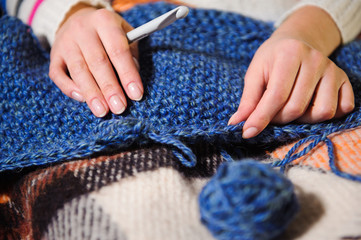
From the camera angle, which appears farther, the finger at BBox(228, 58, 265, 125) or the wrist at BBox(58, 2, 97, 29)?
the wrist at BBox(58, 2, 97, 29)

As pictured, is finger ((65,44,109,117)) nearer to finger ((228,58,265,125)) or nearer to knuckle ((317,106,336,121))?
finger ((228,58,265,125))

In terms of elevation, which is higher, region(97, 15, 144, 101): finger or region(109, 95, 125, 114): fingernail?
region(97, 15, 144, 101): finger

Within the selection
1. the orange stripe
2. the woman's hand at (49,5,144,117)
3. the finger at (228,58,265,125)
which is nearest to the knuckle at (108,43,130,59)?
the woman's hand at (49,5,144,117)

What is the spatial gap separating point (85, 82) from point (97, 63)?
0.14 ft

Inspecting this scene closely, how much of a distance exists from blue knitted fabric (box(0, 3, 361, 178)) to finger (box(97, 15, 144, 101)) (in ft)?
0.07

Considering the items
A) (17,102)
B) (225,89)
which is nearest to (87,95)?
(17,102)

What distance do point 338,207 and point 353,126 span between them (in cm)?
21

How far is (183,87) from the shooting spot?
57 cm

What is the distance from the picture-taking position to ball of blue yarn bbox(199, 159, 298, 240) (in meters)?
0.34

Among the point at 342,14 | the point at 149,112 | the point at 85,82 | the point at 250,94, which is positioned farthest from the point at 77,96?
the point at 342,14

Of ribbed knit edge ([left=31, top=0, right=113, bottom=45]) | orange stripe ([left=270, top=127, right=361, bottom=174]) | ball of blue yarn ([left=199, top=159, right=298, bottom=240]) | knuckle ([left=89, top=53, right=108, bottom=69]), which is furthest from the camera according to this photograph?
ribbed knit edge ([left=31, top=0, right=113, bottom=45])

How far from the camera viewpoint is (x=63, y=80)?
60cm

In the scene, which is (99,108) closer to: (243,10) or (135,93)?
(135,93)

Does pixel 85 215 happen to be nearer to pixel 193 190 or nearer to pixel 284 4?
pixel 193 190
